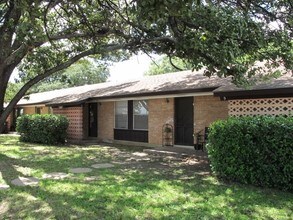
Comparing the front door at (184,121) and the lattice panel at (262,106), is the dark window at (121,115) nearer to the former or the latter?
the front door at (184,121)

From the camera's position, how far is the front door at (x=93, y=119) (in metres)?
20.7

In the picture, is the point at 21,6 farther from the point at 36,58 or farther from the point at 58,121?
the point at 58,121

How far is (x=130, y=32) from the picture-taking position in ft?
47.0

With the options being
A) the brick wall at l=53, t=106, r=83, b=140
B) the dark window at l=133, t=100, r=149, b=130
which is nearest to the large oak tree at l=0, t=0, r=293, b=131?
the dark window at l=133, t=100, r=149, b=130

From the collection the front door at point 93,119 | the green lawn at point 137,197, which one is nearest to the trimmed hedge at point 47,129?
the front door at point 93,119

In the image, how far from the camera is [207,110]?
46.4 ft

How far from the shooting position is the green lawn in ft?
18.8

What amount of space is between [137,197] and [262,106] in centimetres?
638

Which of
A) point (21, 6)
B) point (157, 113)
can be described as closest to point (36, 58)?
point (157, 113)

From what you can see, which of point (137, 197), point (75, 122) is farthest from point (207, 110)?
point (75, 122)

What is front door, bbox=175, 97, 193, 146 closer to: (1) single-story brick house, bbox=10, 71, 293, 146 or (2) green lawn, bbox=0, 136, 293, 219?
(1) single-story brick house, bbox=10, 71, 293, 146

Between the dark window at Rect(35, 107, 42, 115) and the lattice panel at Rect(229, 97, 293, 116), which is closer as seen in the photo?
the lattice panel at Rect(229, 97, 293, 116)

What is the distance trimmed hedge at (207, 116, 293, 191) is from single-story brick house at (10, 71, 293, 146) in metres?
2.79

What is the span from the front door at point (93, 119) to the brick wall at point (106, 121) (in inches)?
15.9
